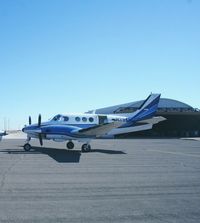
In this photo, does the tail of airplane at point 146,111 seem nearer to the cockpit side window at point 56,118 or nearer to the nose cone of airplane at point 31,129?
the cockpit side window at point 56,118

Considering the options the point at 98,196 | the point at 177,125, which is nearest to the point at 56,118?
the point at 98,196

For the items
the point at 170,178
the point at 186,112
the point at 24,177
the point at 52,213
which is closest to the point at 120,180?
the point at 170,178

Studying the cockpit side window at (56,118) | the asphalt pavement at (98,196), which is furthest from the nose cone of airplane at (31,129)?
the asphalt pavement at (98,196)

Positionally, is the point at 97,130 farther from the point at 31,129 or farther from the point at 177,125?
the point at 177,125

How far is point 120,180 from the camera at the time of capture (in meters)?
13.6

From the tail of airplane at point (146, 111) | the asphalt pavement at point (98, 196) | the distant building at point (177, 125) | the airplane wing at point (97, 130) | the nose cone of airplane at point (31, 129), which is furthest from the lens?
the distant building at point (177, 125)

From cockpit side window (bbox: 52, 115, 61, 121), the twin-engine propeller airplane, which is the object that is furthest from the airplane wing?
cockpit side window (bbox: 52, 115, 61, 121)

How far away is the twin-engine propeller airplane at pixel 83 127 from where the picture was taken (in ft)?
96.0

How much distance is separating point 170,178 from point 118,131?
1835 centimetres

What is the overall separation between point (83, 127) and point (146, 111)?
6.21 meters

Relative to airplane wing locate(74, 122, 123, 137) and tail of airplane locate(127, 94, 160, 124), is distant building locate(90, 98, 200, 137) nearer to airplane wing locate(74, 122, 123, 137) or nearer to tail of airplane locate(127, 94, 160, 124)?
A: tail of airplane locate(127, 94, 160, 124)

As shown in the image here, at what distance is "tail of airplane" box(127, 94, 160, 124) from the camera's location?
108 feet

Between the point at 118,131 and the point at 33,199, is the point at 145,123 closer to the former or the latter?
the point at 118,131

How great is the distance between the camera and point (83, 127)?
1219 inches
